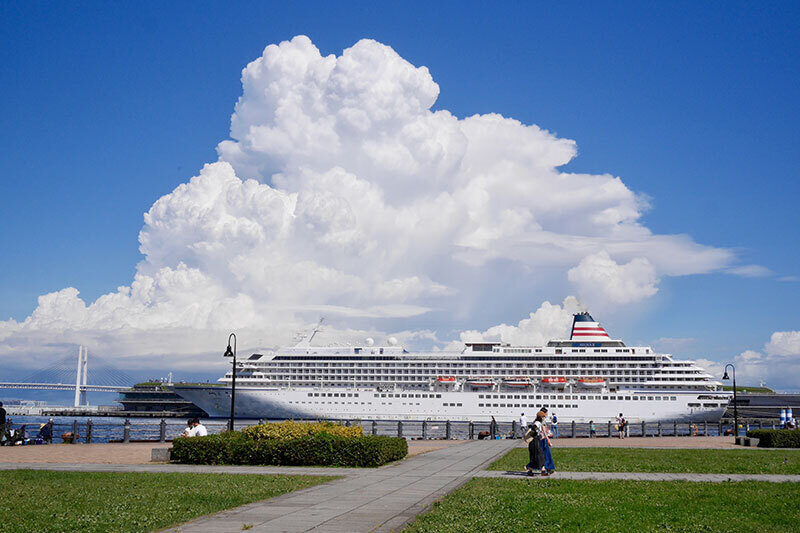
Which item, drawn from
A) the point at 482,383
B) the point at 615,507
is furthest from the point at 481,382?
the point at 615,507

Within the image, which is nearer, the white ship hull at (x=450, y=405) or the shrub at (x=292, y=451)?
the shrub at (x=292, y=451)

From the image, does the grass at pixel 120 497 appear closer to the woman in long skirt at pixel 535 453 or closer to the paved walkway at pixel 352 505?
the paved walkway at pixel 352 505

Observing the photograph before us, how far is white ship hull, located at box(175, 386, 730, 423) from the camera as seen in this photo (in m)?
76.8

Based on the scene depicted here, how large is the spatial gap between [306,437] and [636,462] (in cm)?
996

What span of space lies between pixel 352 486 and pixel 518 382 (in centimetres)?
6839

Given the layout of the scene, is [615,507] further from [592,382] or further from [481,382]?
[592,382]

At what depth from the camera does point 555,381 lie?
79.4 meters

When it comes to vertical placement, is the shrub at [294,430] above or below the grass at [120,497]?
above

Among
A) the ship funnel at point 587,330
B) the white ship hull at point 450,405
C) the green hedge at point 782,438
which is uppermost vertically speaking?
the ship funnel at point 587,330

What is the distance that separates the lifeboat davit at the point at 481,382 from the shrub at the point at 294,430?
61.3 m

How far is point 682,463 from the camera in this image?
20.4 m

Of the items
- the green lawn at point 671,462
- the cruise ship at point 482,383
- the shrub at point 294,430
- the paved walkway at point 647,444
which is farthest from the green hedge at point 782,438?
the cruise ship at point 482,383

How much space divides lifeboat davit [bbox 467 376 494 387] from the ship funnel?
12305 millimetres

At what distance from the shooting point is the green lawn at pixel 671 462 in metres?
18.3
